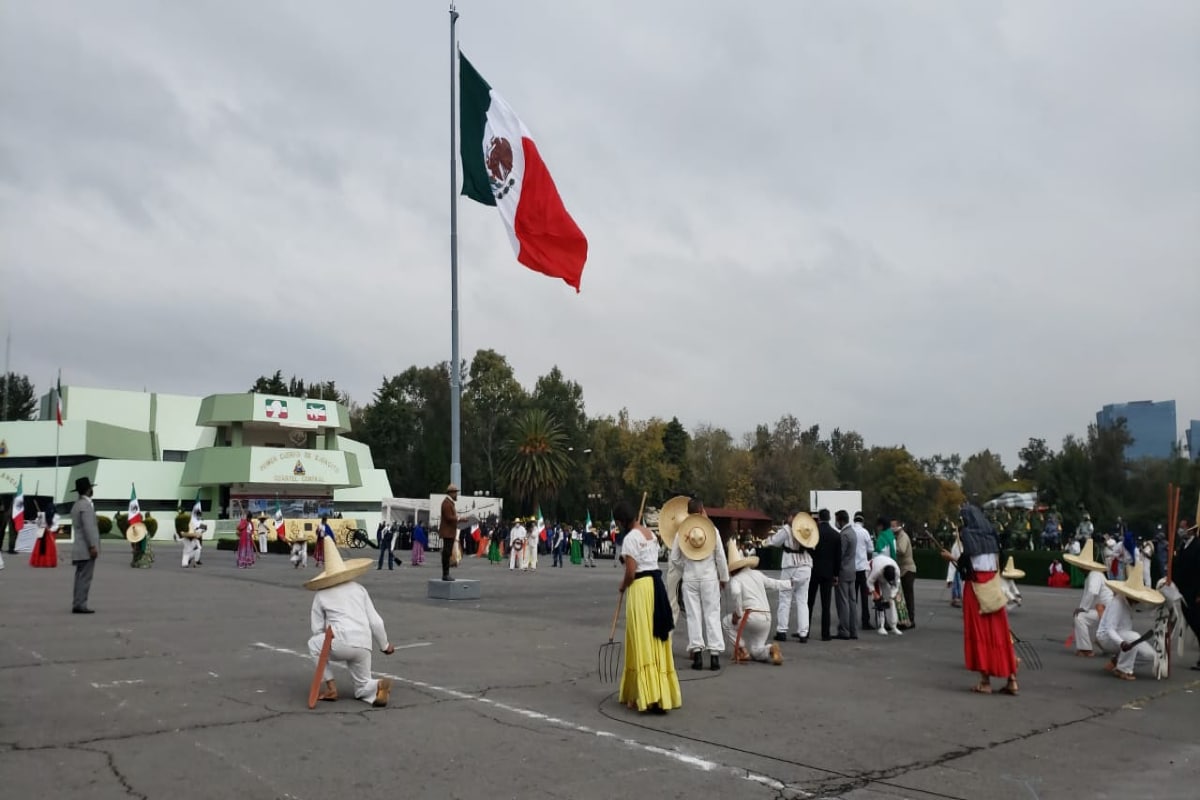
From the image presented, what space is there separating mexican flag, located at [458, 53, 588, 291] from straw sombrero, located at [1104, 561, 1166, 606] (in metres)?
10.6

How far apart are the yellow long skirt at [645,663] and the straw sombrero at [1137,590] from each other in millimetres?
5832

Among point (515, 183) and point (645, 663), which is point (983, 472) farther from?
point (645, 663)

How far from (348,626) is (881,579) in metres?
9.60

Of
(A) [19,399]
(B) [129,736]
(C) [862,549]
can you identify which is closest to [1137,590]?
(C) [862,549]

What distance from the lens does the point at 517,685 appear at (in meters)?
8.98

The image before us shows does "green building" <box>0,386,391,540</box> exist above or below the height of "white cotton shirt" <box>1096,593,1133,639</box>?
above

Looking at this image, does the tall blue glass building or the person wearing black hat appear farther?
the tall blue glass building

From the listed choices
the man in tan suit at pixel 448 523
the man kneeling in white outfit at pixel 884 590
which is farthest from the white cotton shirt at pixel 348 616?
the man kneeling in white outfit at pixel 884 590

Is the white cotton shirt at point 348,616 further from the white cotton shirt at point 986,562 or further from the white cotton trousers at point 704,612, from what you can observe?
the white cotton shirt at point 986,562

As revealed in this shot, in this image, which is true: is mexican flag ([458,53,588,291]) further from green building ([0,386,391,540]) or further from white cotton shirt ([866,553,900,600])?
green building ([0,386,391,540])

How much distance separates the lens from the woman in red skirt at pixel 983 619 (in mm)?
9273

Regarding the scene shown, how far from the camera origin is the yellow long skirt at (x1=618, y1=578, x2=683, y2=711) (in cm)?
774

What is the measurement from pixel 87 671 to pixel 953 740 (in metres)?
7.94

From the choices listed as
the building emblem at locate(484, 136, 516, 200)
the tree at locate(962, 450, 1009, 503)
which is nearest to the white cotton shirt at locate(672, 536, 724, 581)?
the building emblem at locate(484, 136, 516, 200)
